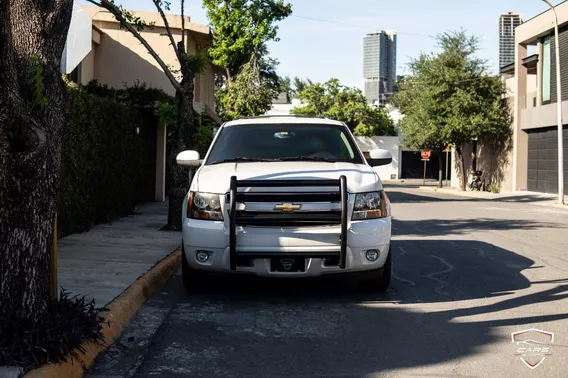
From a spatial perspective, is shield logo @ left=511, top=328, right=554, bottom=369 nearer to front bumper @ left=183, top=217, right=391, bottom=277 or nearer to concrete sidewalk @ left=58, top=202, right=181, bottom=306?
front bumper @ left=183, top=217, right=391, bottom=277

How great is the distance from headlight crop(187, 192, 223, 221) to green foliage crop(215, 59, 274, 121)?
31176mm

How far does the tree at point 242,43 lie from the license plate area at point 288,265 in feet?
105

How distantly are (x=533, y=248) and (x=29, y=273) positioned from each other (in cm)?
907

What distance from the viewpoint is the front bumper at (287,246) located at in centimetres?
630

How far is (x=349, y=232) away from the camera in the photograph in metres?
6.38

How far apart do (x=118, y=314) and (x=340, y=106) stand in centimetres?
6309

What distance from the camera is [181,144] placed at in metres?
12.3

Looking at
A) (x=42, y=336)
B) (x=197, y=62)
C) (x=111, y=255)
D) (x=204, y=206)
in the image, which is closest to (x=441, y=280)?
(x=204, y=206)

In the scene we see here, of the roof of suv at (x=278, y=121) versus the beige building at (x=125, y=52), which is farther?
the beige building at (x=125, y=52)

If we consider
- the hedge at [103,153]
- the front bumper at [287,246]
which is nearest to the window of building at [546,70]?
the hedge at [103,153]

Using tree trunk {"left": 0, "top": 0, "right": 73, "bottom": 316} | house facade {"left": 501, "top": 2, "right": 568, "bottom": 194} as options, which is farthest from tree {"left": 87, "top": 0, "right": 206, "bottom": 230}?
house facade {"left": 501, "top": 2, "right": 568, "bottom": 194}

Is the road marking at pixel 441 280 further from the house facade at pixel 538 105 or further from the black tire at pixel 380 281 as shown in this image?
the house facade at pixel 538 105

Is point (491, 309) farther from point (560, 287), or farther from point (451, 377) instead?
point (451, 377)

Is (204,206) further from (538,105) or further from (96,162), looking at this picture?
(538,105)
